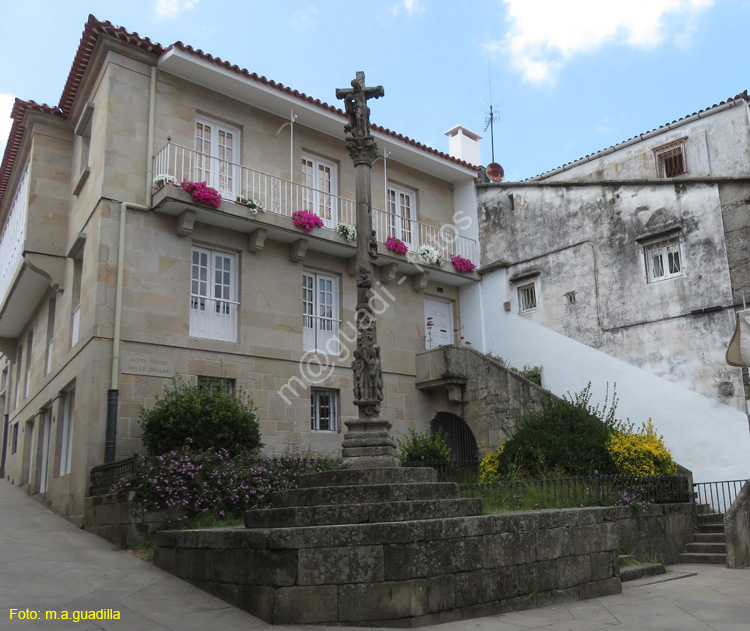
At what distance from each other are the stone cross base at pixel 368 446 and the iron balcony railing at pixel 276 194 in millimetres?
6869

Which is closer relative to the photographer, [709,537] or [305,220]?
[709,537]

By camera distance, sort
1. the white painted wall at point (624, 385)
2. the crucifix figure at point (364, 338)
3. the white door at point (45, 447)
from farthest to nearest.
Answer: the white door at point (45, 447) → the white painted wall at point (624, 385) → the crucifix figure at point (364, 338)

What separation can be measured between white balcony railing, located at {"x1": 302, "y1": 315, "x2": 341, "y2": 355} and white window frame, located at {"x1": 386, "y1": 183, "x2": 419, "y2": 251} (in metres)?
2.87

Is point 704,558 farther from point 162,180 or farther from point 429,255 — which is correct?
point 162,180

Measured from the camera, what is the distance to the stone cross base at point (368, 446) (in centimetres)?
700

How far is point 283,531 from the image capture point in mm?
5742

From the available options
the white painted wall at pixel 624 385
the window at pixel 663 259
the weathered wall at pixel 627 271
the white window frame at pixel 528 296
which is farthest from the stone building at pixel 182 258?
the window at pixel 663 259

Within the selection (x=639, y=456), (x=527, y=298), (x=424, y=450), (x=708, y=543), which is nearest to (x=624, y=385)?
(x=639, y=456)

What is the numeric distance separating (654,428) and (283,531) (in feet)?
30.7

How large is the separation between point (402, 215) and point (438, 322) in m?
2.73

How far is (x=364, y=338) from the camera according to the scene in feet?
25.0

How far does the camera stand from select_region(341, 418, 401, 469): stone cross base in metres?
7.00

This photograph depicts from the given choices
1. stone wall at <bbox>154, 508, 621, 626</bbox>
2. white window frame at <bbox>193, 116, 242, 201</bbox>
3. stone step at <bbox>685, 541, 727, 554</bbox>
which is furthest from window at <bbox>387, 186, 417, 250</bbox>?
stone wall at <bbox>154, 508, 621, 626</bbox>

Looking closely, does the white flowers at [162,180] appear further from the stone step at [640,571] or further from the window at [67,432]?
the stone step at [640,571]
